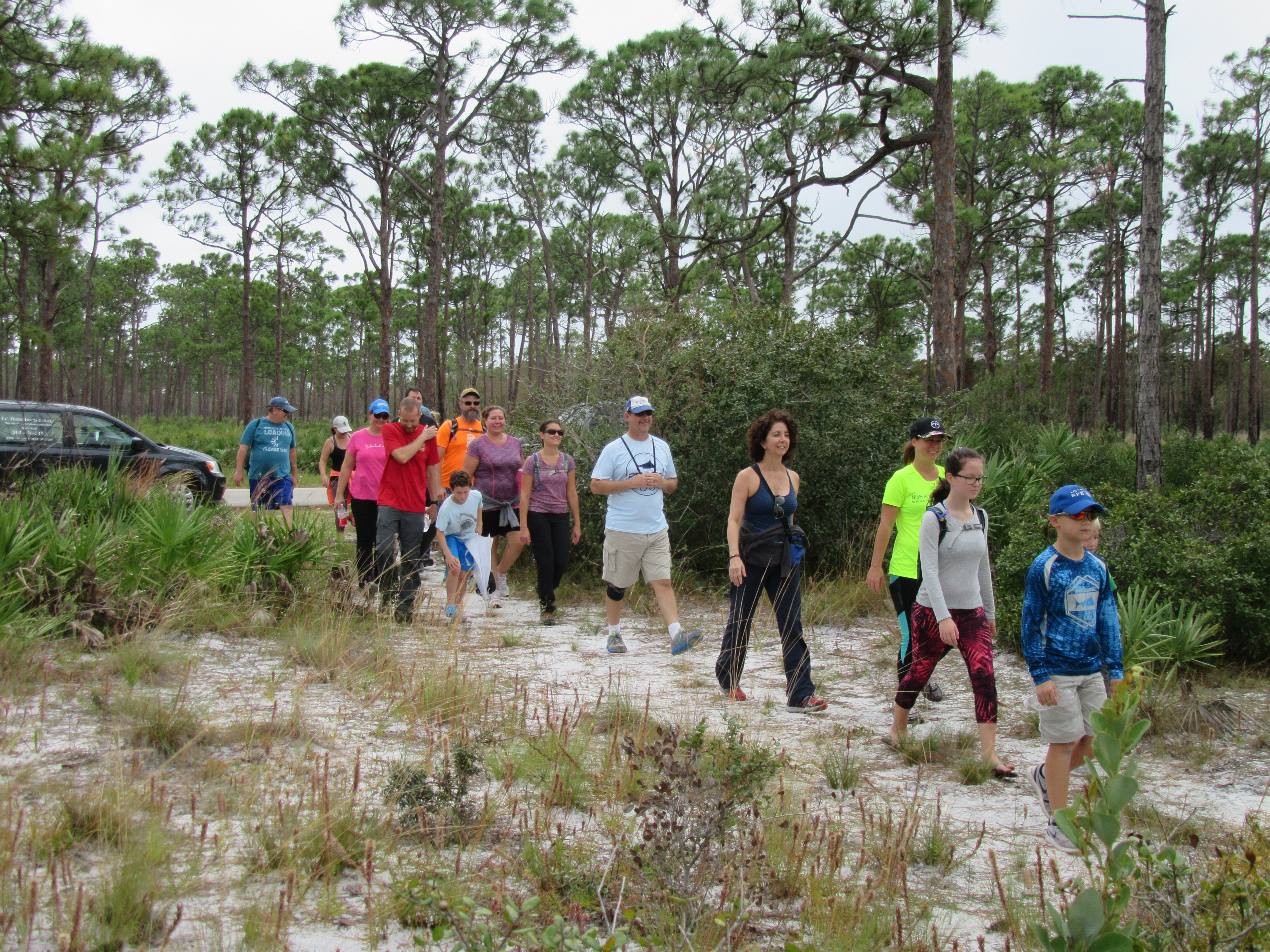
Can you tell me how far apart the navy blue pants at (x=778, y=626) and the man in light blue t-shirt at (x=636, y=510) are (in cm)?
92

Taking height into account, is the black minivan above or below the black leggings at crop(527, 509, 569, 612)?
above

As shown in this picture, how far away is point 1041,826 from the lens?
12.2ft

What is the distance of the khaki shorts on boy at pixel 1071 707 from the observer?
11.6 feet

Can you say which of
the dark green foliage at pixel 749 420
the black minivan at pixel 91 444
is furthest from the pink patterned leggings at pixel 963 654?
the black minivan at pixel 91 444

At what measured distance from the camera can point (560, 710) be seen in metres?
4.98

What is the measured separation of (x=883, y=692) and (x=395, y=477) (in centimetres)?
389

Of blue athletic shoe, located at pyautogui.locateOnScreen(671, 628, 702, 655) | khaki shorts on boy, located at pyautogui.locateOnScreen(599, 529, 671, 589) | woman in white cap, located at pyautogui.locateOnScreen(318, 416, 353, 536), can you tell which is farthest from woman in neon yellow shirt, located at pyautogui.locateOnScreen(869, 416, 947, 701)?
woman in white cap, located at pyautogui.locateOnScreen(318, 416, 353, 536)

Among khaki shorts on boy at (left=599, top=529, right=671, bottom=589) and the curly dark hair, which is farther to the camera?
khaki shorts on boy at (left=599, top=529, right=671, bottom=589)

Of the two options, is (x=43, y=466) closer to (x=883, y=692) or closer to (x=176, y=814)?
(x=176, y=814)

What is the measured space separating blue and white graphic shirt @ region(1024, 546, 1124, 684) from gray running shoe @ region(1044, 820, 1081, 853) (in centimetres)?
55

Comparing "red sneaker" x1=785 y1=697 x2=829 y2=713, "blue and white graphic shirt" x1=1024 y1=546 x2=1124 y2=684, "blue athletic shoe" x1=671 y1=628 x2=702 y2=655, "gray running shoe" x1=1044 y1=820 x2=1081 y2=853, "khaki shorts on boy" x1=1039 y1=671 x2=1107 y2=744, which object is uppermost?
"blue and white graphic shirt" x1=1024 y1=546 x2=1124 y2=684

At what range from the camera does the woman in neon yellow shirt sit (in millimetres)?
5293

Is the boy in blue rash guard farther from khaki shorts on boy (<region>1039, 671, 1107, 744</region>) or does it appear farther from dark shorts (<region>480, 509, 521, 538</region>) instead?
dark shorts (<region>480, 509, 521, 538</region>)

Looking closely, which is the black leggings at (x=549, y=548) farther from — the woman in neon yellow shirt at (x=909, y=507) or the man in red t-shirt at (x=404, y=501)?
the woman in neon yellow shirt at (x=909, y=507)
